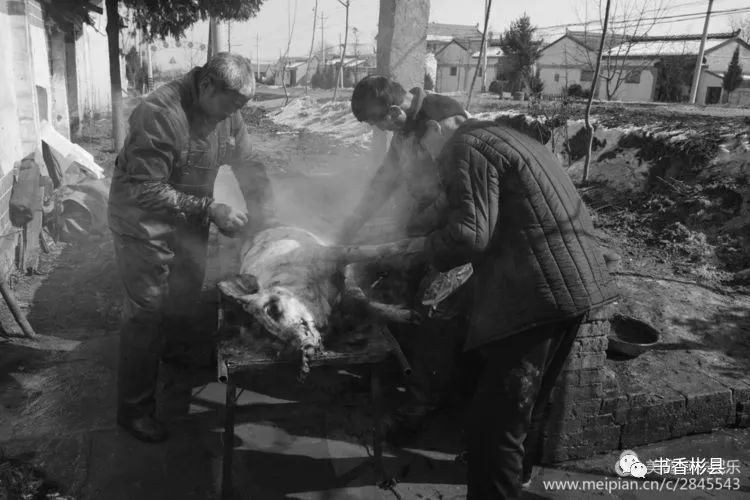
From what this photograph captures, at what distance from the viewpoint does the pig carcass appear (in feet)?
9.14

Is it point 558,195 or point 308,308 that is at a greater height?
point 558,195

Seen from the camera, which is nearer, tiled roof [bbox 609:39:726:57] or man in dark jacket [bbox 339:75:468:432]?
man in dark jacket [bbox 339:75:468:432]

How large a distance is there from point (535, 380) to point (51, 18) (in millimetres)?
11820

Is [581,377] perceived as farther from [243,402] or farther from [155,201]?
[155,201]

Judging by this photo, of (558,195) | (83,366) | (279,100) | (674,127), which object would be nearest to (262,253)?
(83,366)

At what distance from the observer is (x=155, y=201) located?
10.0ft

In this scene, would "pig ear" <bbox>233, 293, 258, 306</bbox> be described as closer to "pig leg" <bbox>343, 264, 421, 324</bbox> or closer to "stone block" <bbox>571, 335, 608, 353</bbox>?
"pig leg" <bbox>343, 264, 421, 324</bbox>

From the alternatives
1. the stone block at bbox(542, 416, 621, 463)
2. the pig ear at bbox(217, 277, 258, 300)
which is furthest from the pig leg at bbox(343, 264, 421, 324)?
the stone block at bbox(542, 416, 621, 463)

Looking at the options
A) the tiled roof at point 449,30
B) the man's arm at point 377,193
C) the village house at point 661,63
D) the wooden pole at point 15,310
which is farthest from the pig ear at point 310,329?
the tiled roof at point 449,30

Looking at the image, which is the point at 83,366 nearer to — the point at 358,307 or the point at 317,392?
the point at 317,392

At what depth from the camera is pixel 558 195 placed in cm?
241

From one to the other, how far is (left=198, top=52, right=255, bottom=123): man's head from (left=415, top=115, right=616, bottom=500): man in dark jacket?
135cm

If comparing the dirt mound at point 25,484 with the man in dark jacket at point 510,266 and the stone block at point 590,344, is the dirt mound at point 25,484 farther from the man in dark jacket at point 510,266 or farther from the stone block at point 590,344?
the stone block at point 590,344

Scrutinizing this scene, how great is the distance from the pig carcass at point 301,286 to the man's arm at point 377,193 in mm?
329
